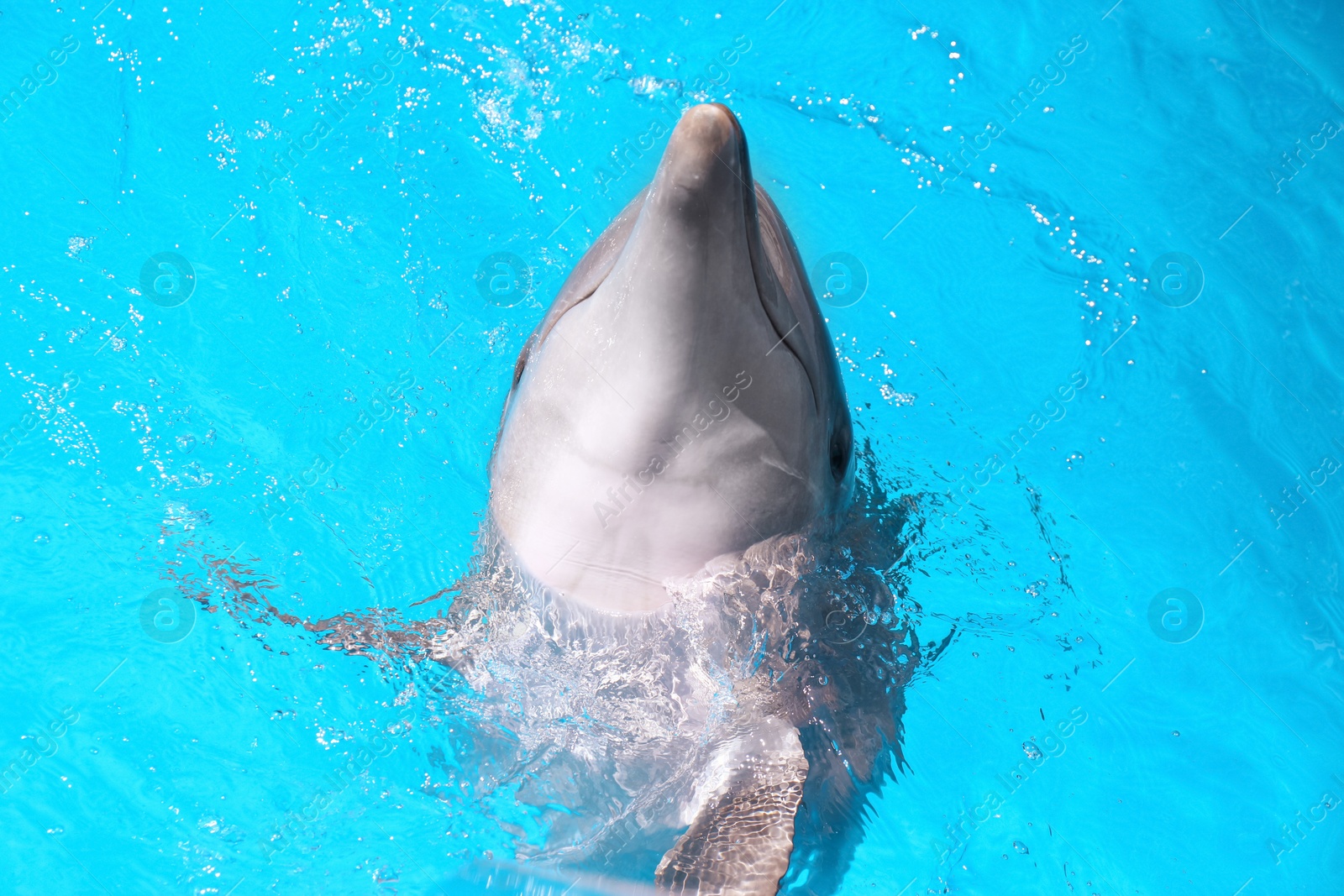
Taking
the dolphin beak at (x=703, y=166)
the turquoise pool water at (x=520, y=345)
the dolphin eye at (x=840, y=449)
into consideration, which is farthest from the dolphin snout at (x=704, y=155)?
the turquoise pool water at (x=520, y=345)

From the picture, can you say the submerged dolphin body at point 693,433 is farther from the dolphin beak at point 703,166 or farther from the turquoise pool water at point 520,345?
the turquoise pool water at point 520,345

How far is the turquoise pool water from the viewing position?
4.86 metres

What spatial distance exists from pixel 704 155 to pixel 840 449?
1.48 m

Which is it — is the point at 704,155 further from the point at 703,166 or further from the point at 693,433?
the point at 693,433

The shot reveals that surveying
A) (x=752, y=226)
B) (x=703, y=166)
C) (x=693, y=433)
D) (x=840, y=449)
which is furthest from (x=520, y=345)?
(x=703, y=166)

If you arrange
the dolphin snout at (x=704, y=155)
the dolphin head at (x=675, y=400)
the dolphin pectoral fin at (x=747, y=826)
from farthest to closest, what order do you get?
the dolphin pectoral fin at (x=747, y=826)
the dolphin head at (x=675, y=400)
the dolphin snout at (x=704, y=155)

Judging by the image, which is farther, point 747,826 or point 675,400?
point 747,826

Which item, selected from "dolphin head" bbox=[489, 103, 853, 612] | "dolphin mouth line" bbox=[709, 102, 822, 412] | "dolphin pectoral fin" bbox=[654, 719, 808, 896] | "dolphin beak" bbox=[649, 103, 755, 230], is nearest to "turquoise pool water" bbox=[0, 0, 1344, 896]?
"dolphin pectoral fin" bbox=[654, 719, 808, 896]

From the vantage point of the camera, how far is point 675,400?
2.79 metres

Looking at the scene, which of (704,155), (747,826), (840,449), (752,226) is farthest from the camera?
(840,449)

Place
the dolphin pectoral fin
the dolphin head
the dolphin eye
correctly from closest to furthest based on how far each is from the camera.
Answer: the dolphin head, the dolphin pectoral fin, the dolphin eye

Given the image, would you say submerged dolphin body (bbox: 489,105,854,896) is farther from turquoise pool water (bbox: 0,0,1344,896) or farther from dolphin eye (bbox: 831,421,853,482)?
turquoise pool water (bbox: 0,0,1344,896)

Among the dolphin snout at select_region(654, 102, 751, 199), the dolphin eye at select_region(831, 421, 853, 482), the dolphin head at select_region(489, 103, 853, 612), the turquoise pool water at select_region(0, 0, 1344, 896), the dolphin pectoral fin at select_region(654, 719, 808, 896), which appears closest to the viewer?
the dolphin snout at select_region(654, 102, 751, 199)

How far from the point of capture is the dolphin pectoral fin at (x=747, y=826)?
3.10 metres
